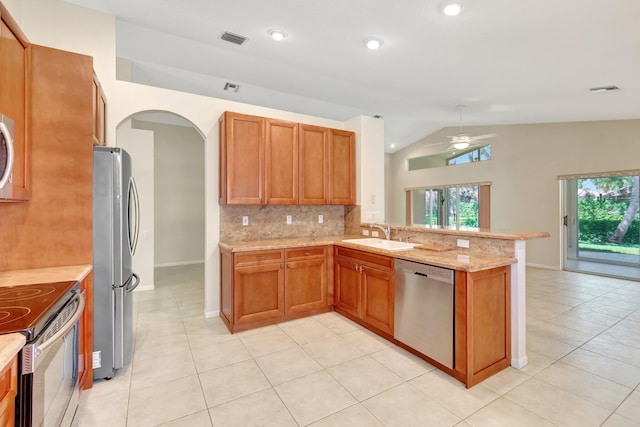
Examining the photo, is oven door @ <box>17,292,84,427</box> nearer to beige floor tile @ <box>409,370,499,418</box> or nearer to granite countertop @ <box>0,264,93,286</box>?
granite countertop @ <box>0,264,93,286</box>

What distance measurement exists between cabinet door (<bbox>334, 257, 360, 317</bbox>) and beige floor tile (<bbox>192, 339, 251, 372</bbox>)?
1.23 meters

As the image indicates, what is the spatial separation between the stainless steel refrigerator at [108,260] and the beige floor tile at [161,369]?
179 mm

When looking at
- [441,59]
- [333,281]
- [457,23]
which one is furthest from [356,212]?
[457,23]

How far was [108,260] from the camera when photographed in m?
2.25

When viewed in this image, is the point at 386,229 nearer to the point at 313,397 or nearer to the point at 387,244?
the point at 387,244

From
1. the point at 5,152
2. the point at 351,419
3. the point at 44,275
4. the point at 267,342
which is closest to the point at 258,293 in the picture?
the point at 267,342

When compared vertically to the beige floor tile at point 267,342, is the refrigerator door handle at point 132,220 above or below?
above

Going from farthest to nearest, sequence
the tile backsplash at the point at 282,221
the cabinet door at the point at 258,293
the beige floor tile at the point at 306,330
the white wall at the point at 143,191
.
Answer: the white wall at the point at 143,191 < the tile backsplash at the point at 282,221 < the cabinet door at the point at 258,293 < the beige floor tile at the point at 306,330

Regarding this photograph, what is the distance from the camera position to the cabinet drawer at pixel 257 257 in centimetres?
310

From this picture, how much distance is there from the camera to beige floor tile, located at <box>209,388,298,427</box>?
185 centimetres

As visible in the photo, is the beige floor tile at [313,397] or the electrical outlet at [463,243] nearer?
the beige floor tile at [313,397]

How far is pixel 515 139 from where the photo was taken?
22.2 feet

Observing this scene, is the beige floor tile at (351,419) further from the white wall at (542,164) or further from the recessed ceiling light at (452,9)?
the white wall at (542,164)

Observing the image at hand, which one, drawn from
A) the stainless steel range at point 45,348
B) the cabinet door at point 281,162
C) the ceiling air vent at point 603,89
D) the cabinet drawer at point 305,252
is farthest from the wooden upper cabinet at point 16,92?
the ceiling air vent at point 603,89
